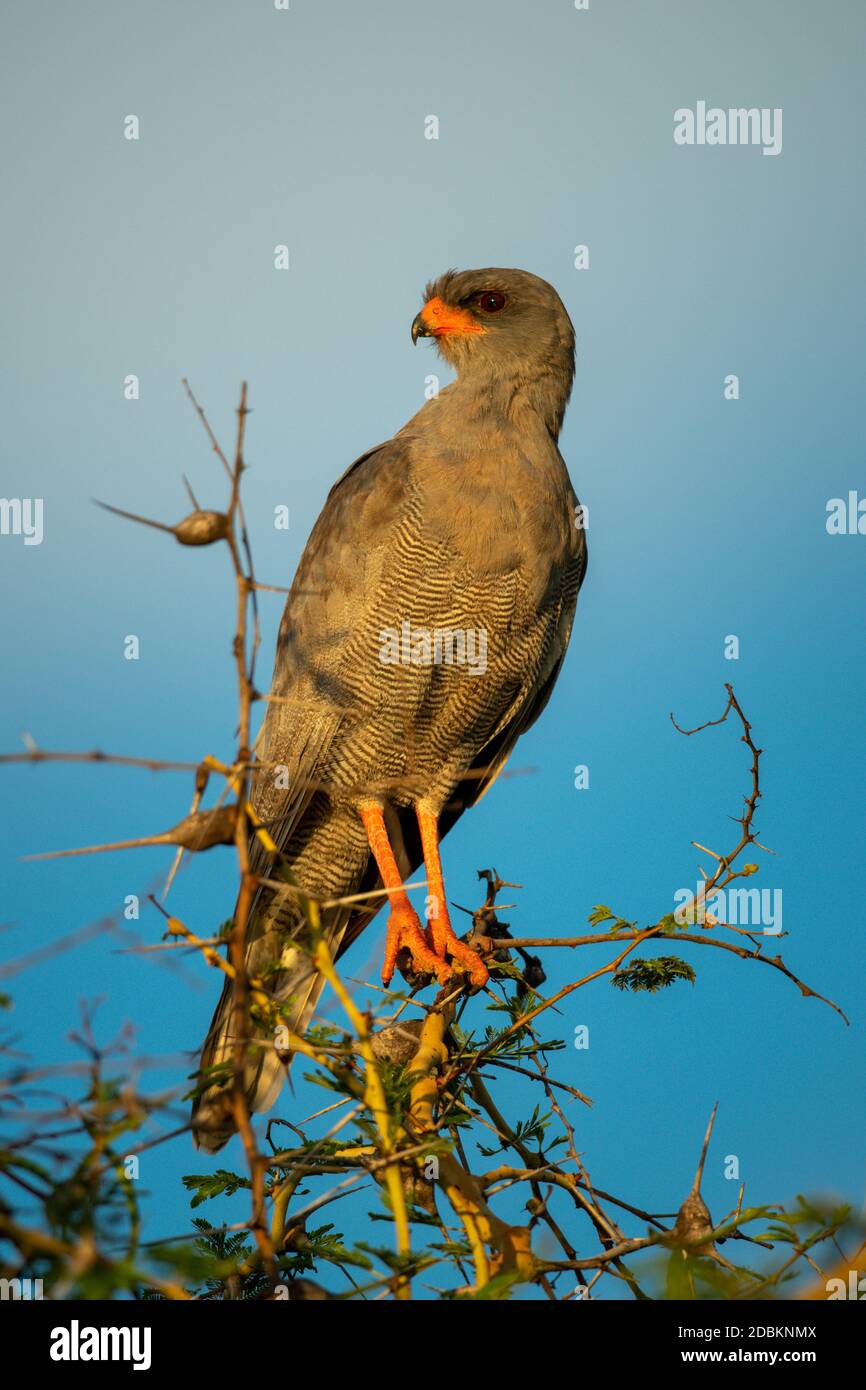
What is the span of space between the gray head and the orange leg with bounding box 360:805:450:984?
1.87 m

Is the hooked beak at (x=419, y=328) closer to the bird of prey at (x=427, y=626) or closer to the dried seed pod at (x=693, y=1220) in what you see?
the bird of prey at (x=427, y=626)

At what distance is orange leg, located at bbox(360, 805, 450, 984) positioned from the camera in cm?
491

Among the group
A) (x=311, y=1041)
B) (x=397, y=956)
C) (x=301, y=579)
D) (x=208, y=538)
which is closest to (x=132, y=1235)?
(x=311, y=1041)

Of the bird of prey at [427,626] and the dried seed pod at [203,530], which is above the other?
the bird of prey at [427,626]

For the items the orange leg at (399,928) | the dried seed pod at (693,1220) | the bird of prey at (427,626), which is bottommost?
the dried seed pod at (693,1220)

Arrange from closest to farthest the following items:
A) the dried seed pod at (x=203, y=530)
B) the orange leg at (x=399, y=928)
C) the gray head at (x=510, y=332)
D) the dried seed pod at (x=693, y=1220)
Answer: the dried seed pod at (x=203, y=530), the dried seed pod at (x=693, y=1220), the orange leg at (x=399, y=928), the gray head at (x=510, y=332)

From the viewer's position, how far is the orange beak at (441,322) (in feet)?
18.2

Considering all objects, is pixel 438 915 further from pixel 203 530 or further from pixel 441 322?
pixel 203 530

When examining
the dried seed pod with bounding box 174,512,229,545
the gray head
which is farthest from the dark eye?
the dried seed pod with bounding box 174,512,229,545

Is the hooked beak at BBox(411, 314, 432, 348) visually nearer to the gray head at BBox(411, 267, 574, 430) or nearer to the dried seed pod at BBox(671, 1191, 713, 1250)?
the gray head at BBox(411, 267, 574, 430)

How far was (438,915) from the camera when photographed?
5148 millimetres

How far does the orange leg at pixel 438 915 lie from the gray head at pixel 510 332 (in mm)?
1735

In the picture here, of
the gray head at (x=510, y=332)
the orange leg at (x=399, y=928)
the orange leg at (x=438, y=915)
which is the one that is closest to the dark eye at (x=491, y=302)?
the gray head at (x=510, y=332)
